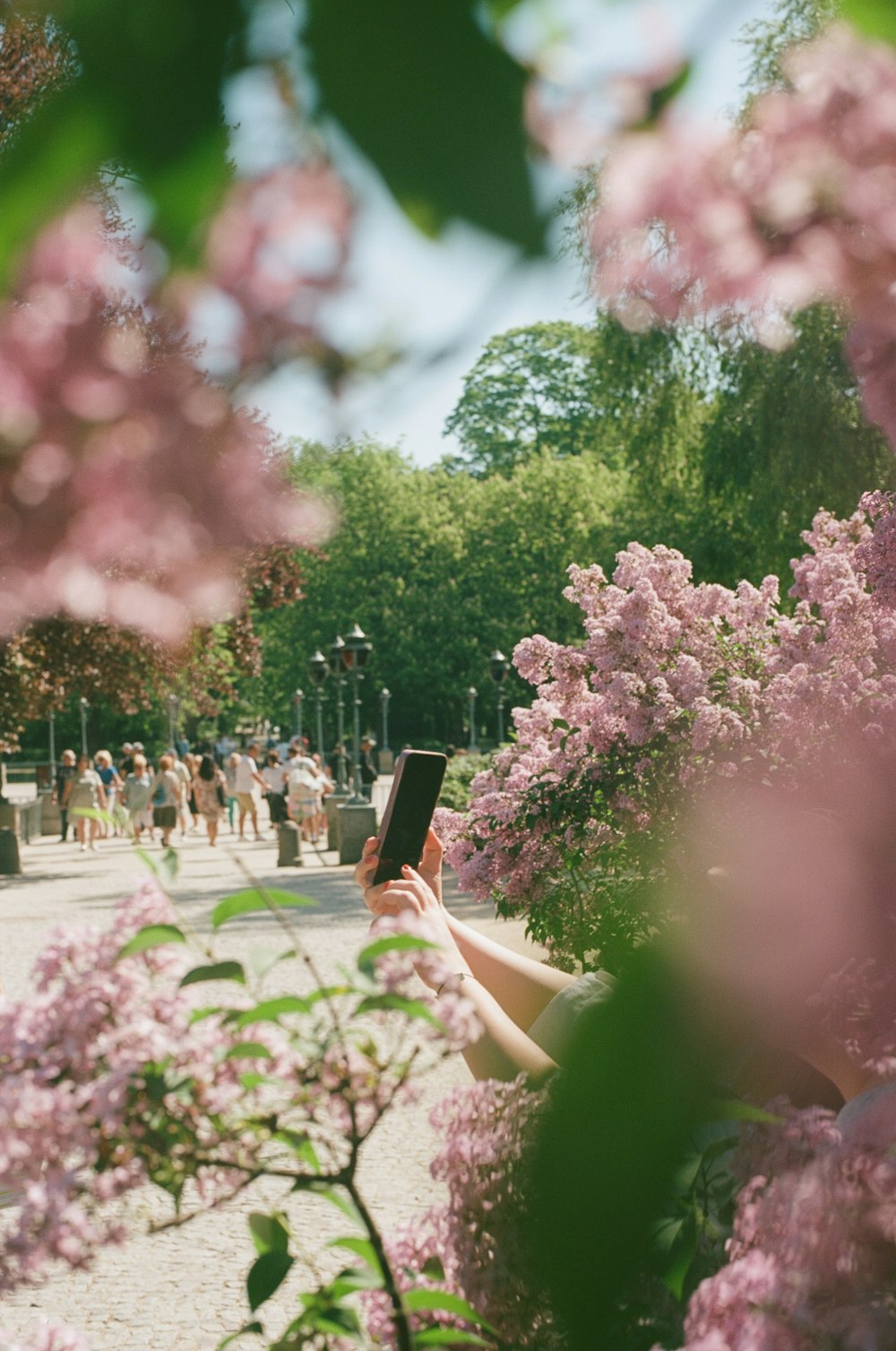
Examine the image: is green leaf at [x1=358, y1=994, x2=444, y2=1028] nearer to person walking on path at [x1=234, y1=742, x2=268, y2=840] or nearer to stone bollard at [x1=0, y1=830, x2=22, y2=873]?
A: stone bollard at [x1=0, y1=830, x2=22, y2=873]

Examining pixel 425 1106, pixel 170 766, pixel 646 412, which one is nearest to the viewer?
pixel 425 1106

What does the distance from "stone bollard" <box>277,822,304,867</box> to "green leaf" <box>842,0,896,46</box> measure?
18.6m

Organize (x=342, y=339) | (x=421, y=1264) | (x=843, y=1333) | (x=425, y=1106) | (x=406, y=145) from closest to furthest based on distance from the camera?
(x=406, y=145)
(x=342, y=339)
(x=843, y=1333)
(x=421, y=1264)
(x=425, y=1106)

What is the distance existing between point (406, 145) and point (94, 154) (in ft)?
0.49

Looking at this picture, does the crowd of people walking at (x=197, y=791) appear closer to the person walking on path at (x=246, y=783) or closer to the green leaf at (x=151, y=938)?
the person walking on path at (x=246, y=783)

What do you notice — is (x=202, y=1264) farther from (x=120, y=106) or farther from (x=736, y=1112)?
(x=120, y=106)

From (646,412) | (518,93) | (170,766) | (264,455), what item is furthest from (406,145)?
(170,766)

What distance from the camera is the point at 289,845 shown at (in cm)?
1917

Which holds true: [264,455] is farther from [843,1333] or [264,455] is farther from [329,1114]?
[843,1333]

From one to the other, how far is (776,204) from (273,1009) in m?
0.74

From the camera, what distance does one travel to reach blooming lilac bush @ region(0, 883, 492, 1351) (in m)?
1.12

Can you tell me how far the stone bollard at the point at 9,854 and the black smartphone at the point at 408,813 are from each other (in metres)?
17.6

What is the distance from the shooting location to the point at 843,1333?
1.11 metres

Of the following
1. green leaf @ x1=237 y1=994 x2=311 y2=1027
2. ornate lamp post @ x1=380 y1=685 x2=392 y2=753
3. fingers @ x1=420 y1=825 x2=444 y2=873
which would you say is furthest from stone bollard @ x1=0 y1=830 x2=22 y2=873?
ornate lamp post @ x1=380 y1=685 x2=392 y2=753
